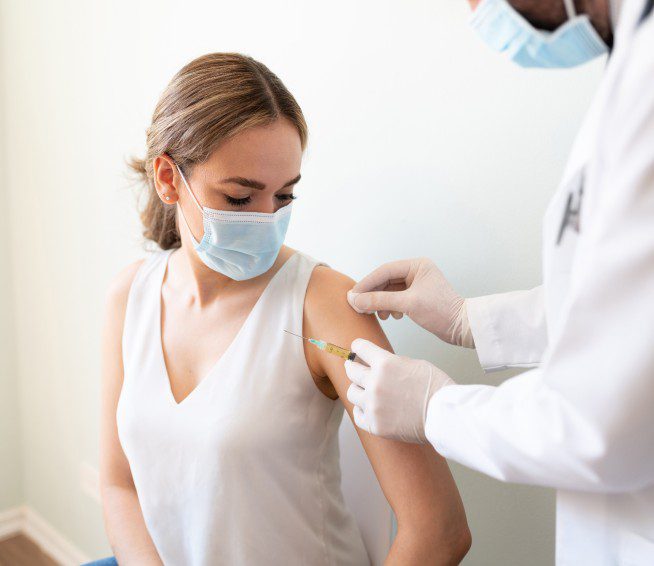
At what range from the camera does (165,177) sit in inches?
57.9

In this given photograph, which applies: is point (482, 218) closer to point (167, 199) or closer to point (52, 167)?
point (167, 199)

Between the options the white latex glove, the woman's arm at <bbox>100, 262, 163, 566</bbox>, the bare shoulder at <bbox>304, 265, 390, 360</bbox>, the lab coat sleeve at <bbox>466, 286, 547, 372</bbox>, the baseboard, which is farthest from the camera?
the baseboard

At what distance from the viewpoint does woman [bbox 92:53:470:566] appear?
1329 millimetres

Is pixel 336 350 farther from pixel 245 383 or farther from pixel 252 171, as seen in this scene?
pixel 252 171

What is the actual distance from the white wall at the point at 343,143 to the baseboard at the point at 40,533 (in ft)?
0.57

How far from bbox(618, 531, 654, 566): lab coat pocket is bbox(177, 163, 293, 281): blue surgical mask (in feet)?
2.67

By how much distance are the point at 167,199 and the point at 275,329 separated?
1.19 ft

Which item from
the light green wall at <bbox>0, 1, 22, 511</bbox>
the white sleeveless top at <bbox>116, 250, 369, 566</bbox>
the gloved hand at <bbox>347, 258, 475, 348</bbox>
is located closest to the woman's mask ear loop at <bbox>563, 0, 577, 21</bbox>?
the gloved hand at <bbox>347, 258, 475, 348</bbox>

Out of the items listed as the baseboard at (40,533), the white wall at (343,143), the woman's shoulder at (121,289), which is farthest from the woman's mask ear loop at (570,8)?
the baseboard at (40,533)

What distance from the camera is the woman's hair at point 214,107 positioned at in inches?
52.2

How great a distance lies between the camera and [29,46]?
2.62m

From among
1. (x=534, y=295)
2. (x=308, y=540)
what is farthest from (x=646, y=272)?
(x=308, y=540)

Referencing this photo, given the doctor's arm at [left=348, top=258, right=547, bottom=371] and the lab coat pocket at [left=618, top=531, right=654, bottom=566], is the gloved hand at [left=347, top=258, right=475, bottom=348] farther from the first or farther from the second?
the lab coat pocket at [left=618, top=531, right=654, bottom=566]

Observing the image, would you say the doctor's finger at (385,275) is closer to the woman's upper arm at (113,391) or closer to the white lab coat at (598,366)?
the white lab coat at (598,366)
